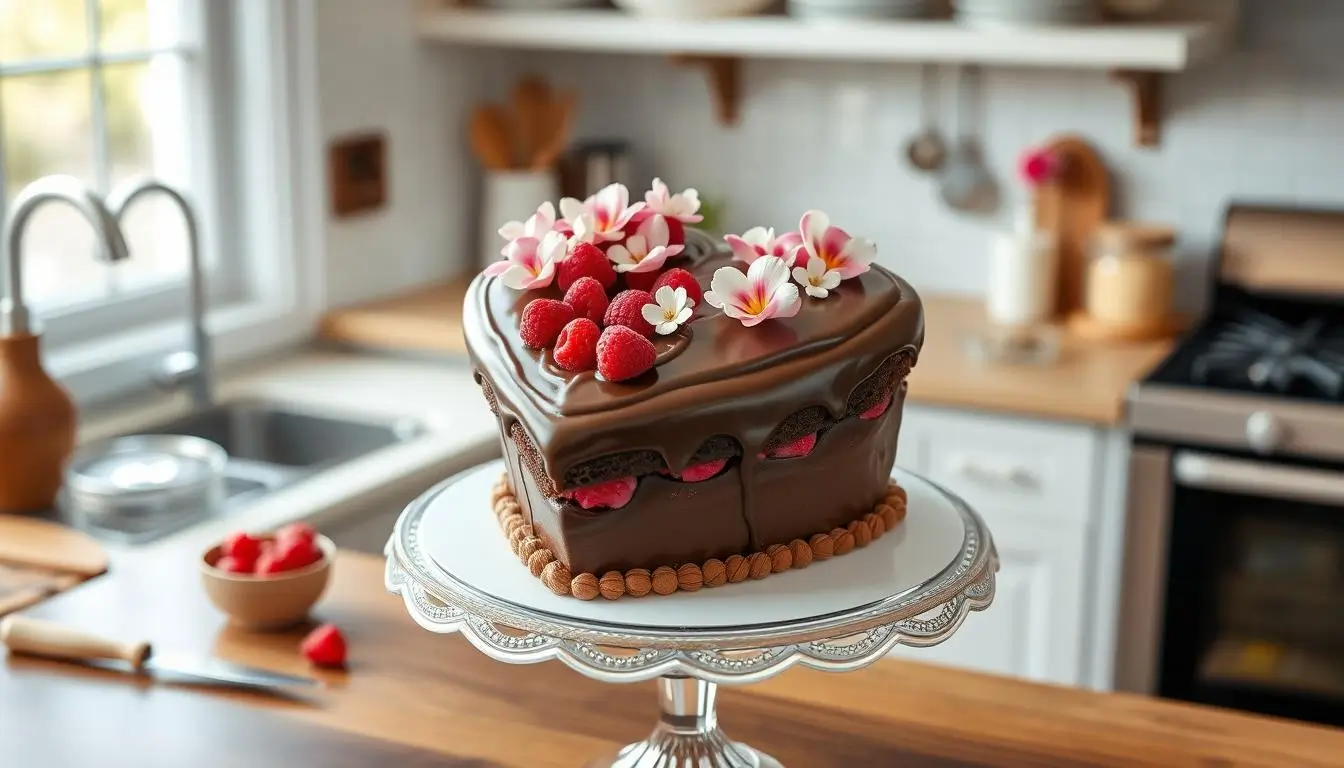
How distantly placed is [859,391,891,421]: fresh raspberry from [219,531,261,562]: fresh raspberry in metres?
0.70

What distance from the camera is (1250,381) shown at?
7.65ft

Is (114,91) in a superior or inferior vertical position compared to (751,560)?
superior

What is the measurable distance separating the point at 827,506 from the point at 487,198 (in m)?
2.03

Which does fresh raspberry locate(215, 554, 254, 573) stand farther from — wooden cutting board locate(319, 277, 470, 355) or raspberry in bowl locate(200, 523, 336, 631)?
wooden cutting board locate(319, 277, 470, 355)

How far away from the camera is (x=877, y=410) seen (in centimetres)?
118

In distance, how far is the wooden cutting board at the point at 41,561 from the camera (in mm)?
1670

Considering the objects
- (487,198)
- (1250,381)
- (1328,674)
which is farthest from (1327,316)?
(487,198)

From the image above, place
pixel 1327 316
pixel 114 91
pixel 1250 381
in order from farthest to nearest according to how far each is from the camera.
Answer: pixel 1327 316
pixel 114 91
pixel 1250 381

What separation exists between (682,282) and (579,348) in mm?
110

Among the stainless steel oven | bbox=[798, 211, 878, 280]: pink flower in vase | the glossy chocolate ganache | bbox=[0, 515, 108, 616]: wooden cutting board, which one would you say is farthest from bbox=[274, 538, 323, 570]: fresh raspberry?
the stainless steel oven

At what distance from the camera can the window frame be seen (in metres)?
2.61

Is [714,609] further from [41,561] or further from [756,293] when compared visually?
[41,561]

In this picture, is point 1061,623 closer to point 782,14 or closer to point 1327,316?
point 1327,316

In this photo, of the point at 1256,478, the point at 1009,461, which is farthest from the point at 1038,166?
the point at 1256,478
